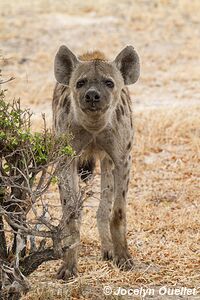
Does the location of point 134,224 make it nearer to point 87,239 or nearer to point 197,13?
point 87,239

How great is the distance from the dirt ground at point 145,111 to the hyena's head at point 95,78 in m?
0.66

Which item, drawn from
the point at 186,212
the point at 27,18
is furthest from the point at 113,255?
the point at 27,18

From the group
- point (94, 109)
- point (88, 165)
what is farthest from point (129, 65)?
point (88, 165)

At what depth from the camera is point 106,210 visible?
19.9 feet

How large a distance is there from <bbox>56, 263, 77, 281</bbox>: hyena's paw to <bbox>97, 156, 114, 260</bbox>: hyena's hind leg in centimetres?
52

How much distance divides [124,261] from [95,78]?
48.4 inches

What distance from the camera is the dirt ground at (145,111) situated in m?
5.30

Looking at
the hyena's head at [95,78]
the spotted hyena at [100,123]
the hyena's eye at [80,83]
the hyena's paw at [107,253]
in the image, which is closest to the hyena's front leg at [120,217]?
the spotted hyena at [100,123]

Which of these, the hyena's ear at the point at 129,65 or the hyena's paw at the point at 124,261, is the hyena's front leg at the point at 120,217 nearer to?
the hyena's paw at the point at 124,261

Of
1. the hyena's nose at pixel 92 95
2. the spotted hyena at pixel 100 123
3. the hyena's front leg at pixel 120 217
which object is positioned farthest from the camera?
the hyena's front leg at pixel 120 217

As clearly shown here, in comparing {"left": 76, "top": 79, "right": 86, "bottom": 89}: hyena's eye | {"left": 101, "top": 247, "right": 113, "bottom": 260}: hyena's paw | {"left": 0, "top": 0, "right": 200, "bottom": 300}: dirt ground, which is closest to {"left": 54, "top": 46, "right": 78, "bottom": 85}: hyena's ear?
{"left": 76, "top": 79, "right": 86, "bottom": 89}: hyena's eye

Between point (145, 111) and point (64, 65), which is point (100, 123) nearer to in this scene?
point (64, 65)

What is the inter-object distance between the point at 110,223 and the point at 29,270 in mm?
1194

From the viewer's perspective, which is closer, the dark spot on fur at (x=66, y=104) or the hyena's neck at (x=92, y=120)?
the hyena's neck at (x=92, y=120)
